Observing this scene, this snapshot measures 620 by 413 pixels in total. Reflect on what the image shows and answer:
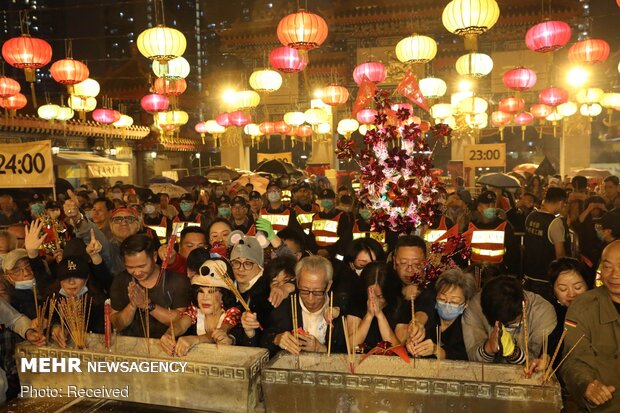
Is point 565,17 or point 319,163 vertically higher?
point 565,17

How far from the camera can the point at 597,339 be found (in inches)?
106

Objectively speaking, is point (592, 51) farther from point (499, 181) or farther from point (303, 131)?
point (303, 131)

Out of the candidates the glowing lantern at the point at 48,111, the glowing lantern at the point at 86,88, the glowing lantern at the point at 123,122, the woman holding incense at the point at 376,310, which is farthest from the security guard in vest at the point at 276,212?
the glowing lantern at the point at 123,122

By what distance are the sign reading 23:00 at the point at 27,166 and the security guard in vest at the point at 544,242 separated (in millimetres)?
5100

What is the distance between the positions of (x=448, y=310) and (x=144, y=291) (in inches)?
76.9

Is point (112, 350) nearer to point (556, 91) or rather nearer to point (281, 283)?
point (281, 283)

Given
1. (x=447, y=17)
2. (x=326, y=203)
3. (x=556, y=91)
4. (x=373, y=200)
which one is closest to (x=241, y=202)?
(x=326, y=203)

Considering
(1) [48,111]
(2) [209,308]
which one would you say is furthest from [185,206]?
(1) [48,111]

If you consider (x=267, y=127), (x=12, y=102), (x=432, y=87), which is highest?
(x=432, y=87)

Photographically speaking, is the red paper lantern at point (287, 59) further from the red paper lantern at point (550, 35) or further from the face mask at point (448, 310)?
the face mask at point (448, 310)

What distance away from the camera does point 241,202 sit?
23.3 feet

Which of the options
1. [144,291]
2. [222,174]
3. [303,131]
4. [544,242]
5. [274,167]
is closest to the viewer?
[144,291]

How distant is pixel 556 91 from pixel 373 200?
39.6 ft

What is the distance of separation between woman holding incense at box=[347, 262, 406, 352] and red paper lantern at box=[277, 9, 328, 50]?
612 centimetres
